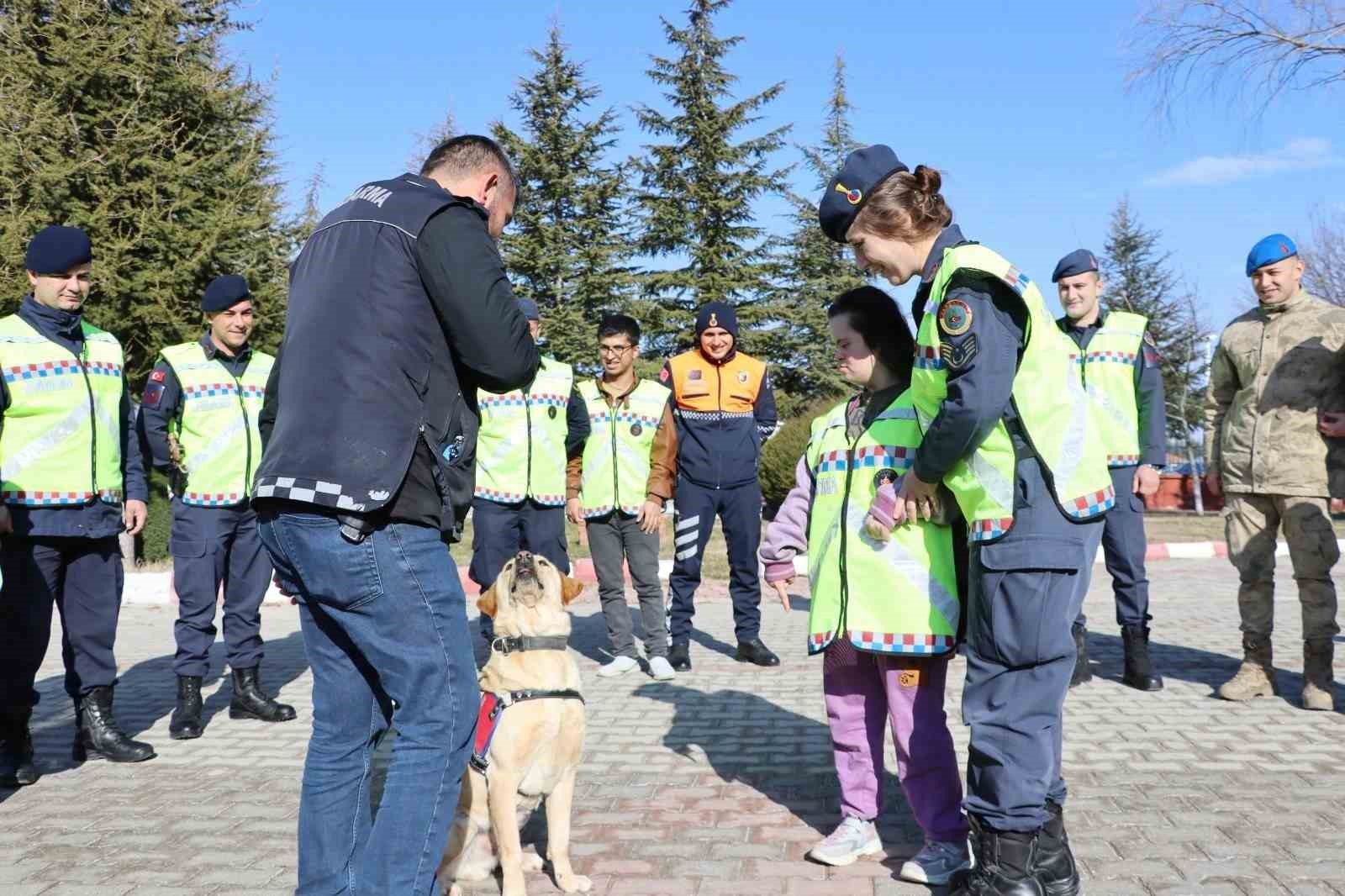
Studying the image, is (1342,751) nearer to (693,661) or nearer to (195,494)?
(693,661)

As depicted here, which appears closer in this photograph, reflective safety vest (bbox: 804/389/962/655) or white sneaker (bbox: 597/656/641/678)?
reflective safety vest (bbox: 804/389/962/655)


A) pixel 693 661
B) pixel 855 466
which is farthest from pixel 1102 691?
pixel 855 466

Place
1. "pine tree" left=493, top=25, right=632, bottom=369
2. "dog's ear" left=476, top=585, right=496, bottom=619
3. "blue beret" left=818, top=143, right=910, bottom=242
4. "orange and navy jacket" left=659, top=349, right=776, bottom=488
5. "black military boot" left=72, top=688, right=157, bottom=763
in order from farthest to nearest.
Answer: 1. "pine tree" left=493, top=25, right=632, bottom=369
2. "orange and navy jacket" left=659, top=349, right=776, bottom=488
3. "black military boot" left=72, top=688, right=157, bottom=763
4. "dog's ear" left=476, top=585, right=496, bottom=619
5. "blue beret" left=818, top=143, right=910, bottom=242

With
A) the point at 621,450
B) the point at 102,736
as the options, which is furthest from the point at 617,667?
the point at 102,736

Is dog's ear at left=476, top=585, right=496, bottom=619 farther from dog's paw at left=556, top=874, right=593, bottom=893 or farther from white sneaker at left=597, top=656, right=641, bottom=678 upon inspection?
white sneaker at left=597, top=656, right=641, bottom=678

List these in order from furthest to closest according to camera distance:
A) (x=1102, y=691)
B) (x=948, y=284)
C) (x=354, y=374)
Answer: (x=1102, y=691)
(x=948, y=284)
(x=354, y=374)

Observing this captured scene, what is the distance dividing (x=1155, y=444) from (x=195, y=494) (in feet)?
19.1

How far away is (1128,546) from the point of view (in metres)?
6.88

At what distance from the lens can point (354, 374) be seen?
2.80 m

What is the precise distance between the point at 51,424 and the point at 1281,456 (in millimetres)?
6656

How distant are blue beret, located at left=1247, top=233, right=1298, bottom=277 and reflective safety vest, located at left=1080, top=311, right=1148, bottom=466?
0.72 meters

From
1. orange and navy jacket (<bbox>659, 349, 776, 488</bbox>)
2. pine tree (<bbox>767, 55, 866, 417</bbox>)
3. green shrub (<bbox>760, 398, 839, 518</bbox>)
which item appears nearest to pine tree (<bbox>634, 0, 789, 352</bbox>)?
pine tree (<bbox>767, 55, 866, 417</bbox>)

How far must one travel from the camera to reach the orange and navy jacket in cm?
775

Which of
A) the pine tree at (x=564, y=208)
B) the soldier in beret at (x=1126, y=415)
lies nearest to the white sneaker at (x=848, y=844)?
the soldier in beret at (x=1126, y=415)
